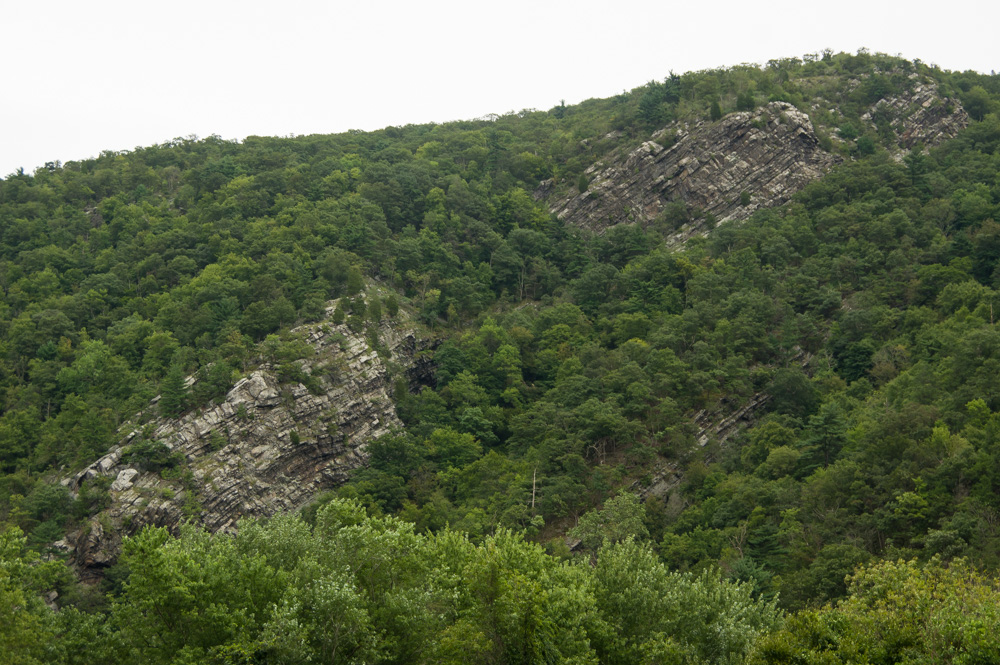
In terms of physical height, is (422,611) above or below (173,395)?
below

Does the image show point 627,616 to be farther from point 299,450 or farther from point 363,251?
point 363,251

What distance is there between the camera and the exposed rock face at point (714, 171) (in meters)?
101

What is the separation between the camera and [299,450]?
70.1 metres

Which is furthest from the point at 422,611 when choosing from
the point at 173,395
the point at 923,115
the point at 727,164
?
the point at 923,115

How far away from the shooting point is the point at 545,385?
3118 inches

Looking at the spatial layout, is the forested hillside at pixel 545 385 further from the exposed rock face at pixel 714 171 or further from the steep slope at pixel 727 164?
the exposed rock face at pixel 714 171

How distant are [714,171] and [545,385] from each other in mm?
41844

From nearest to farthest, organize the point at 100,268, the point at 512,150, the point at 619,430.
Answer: the point at 619,430, the point at 100,268, the point at 512,150

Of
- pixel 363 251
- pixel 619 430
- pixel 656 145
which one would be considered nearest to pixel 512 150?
pixel 656 145

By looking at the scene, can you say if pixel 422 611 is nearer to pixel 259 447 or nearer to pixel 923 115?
pixel 259 447

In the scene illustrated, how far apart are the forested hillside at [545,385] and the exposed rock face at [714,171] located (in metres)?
2.26

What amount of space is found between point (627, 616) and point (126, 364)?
57.6 metres

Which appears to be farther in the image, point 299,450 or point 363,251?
point 363,251

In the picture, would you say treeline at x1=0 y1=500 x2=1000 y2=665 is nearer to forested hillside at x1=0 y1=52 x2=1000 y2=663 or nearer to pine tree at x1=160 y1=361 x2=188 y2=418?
forested hillside at x1=0 y1=52 x2=1000 y2=663
